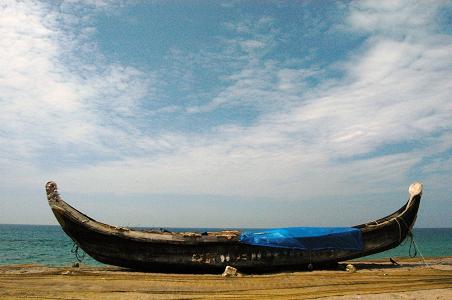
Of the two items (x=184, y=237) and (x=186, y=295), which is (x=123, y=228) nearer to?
(x=184, y=237)

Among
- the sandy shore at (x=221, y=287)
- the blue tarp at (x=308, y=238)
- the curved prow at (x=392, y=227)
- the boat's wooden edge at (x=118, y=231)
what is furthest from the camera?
the curved prow at (x=392, y=227)

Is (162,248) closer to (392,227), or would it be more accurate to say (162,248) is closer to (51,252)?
(392,227)

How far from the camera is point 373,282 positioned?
1048 cm

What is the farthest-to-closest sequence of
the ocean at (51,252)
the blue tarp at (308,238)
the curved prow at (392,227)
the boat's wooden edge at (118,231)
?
the ocean at (51,252) → the curved prow at (392,227) → the blue tarp at (308,238) → the boat's wooden edge at (118,231)

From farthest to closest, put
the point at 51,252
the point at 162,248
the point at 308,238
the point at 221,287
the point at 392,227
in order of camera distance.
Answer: the point at 51,252, the point at 392,227, the point at 308,238, the point at 162,248, the point at 221,287

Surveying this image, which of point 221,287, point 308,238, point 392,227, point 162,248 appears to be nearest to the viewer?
point 221,287

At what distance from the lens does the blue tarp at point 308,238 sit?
14.0 metres

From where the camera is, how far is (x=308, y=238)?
14305 millimetres

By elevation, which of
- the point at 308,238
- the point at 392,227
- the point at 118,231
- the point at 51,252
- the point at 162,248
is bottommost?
the point at 51,252

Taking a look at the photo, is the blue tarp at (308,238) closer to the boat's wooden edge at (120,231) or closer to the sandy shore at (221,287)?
the boat's wooden edge at (120,231)

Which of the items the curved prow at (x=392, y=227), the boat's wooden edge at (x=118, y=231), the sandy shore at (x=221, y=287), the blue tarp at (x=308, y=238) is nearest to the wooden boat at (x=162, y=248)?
the boat's wooden edge at (x=118, y=231)

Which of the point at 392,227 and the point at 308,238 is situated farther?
the point at 392,227

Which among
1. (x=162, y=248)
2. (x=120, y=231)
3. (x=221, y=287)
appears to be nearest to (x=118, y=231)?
(x=120, y=231)

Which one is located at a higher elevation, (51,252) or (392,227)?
(392,227)
